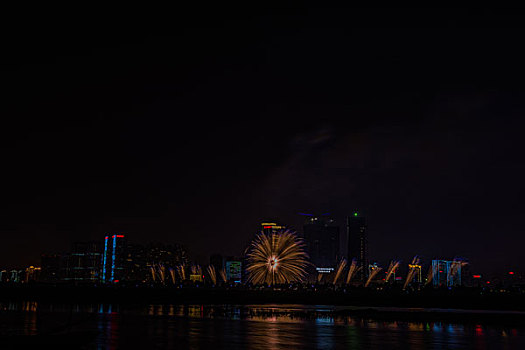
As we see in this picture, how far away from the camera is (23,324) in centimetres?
4419

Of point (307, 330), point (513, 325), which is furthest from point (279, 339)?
point (513, 325)

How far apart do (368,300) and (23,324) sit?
8606 cm

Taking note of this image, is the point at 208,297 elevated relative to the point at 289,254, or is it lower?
lower

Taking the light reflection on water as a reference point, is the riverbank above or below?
below

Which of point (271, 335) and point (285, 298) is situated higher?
point (271, 335)

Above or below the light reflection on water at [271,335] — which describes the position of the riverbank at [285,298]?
below

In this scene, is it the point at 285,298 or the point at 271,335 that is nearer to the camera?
the point at 271,335

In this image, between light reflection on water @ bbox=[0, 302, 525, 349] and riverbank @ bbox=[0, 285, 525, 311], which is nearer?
light reflection on water @ bbox=[0, 302, 525, 349]

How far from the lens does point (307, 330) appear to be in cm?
4481

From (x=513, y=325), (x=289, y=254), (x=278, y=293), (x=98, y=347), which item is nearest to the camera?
(x=98, y=347)

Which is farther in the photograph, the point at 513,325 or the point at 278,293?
the point at 278,293

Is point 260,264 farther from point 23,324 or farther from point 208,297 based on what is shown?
point 23,324

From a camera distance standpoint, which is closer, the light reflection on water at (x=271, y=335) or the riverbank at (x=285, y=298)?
the light reflection on water at (x=271, y=335)

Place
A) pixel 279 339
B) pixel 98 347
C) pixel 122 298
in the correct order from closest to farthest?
pixel 98 347 → pixel 279 339 → pixel 122 298
